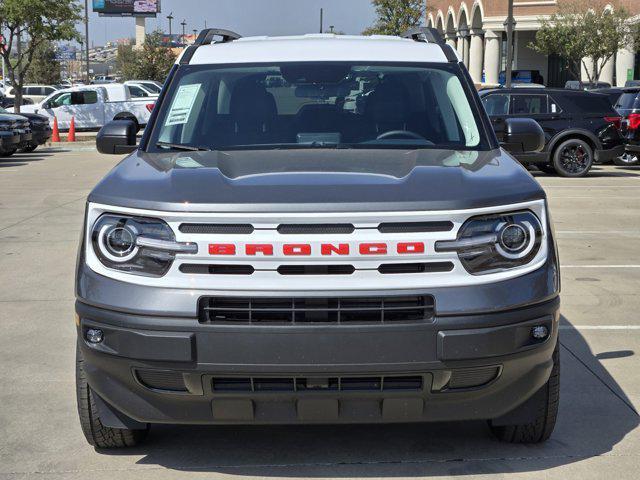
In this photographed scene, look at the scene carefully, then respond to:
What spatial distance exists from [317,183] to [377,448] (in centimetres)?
134

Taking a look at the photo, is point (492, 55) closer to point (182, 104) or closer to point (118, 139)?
point (118, 139)

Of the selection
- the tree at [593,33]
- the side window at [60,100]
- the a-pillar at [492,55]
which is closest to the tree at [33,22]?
the side window at [60,100]

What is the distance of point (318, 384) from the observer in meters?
3.81

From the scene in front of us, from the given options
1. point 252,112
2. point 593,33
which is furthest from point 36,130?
point 593,33

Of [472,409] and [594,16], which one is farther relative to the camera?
[594,16]

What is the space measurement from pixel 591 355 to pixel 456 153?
6.91 feet

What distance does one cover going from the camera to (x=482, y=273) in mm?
3799

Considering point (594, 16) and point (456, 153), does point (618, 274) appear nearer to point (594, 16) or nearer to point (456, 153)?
point (456, 153)

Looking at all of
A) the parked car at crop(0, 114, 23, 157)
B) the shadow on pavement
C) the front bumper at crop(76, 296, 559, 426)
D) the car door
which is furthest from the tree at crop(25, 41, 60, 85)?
the front bumper at crop(76, 296, 559, 426)

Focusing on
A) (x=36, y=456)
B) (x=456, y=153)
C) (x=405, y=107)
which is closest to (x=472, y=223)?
(x=456, y=153)

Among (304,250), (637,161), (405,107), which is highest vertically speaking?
(405,107)

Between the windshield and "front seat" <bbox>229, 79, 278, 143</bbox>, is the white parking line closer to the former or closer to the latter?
the windshield

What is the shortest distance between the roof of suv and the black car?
45.1 feet

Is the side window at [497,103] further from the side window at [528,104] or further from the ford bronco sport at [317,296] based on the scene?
the ford bronco sport at [317,296]
